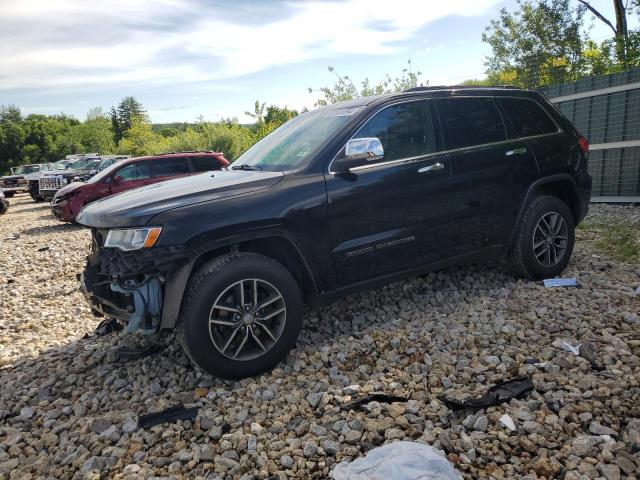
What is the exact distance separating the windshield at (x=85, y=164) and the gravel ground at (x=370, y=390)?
59.2 ft

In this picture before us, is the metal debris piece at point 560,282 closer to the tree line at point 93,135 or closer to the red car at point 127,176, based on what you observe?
the red car at point 127,176

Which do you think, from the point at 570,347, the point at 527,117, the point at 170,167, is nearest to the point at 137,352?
the point at 570,347

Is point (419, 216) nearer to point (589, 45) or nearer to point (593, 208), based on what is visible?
point (593, 208)

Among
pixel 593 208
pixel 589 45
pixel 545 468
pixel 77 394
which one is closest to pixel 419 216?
pixel 545 468

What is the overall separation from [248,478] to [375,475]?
0.67m

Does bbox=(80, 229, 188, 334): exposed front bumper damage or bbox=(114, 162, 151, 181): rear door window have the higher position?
bbox=(114, 162, 151, 181): rear door window

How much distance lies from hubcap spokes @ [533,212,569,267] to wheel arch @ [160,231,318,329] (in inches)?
101

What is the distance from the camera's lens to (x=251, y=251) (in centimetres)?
346

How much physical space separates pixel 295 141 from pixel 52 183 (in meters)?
17.2

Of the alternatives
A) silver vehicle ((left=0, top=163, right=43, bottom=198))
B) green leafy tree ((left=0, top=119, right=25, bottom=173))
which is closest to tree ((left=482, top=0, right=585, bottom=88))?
silver vehicle ((left=0, top=163, right=43, bottom=198))

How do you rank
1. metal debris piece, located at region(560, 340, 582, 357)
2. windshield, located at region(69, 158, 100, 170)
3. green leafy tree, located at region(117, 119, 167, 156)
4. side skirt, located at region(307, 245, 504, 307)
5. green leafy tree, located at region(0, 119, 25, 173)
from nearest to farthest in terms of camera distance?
metal debris piece, located at region(560, 340, 582, 357)
side skirt, located at region(307, 245, 504, 307)
windshield, located at region(69, 158, 100, 170)
green leafy tree, located at region(117, 119, 167, 156)
green leafy tree, located at region(0, 119, 25, 173)

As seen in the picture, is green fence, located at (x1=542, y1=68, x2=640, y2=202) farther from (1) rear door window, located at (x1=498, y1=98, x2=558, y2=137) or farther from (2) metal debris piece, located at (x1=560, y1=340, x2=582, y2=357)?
(2) metal debris piece, located at (x1=560, y1=340, x2=582, y2=357)

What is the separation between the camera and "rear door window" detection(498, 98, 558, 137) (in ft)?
15.2

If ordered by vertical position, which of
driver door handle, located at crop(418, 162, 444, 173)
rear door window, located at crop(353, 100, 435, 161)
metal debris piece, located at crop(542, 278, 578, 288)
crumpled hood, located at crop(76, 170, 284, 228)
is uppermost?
rear door window, located at crop(353, 100, 435, 161)
